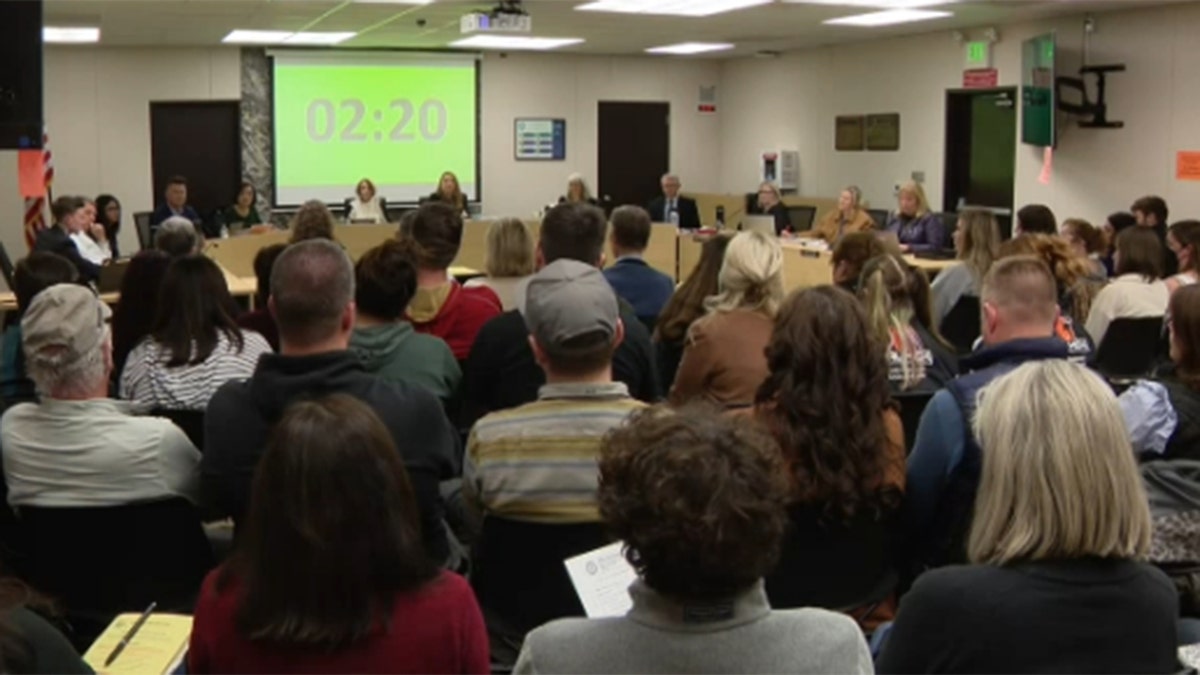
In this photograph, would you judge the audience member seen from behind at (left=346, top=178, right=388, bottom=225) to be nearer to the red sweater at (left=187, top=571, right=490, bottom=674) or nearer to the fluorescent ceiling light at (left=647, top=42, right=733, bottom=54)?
the fluorescent ceiling light at (left=647, top=42, right=733, bottom=54)

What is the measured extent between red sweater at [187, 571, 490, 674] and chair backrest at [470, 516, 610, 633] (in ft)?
2.08

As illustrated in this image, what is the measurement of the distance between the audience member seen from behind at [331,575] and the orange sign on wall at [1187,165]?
971 centimetres

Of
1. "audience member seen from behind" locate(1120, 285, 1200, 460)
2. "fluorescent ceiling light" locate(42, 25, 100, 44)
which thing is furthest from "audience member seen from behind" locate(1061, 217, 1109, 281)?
"fluorescent ceiling light" locate(42, 25, 100, 44)

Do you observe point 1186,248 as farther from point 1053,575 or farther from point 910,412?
point 1053,575

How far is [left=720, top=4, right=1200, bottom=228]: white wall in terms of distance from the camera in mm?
10219

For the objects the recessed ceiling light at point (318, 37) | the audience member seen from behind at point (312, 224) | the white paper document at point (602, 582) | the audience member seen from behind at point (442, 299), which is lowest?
the white paper document at point (602, 582)

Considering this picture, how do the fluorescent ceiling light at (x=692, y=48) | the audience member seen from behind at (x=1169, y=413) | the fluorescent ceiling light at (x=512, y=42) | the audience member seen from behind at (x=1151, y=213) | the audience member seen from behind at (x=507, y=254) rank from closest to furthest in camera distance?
the audience member seen from behind at (x=1169, y=413) → the audience member seen from behind at (x=507, y=254) → the audience member seen from behind at (x=1151, y=213) → the fluorescent ceiling light at (x=512, y=42) → the fluorescent ceiling light at (x=692, y=48)

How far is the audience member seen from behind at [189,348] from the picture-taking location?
3.65 metres

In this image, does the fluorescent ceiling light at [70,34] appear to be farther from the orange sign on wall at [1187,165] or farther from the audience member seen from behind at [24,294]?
the orange sign on wall at [1187,165]

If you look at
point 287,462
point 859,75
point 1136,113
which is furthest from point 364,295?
point 859,75

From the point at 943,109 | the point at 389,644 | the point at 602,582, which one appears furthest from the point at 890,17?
the point at 389,644

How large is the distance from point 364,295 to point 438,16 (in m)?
7.96

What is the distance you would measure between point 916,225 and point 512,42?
5523 millimetres

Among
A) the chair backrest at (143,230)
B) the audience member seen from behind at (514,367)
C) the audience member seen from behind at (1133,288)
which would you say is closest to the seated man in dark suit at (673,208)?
the chair backrest at (143,230)
